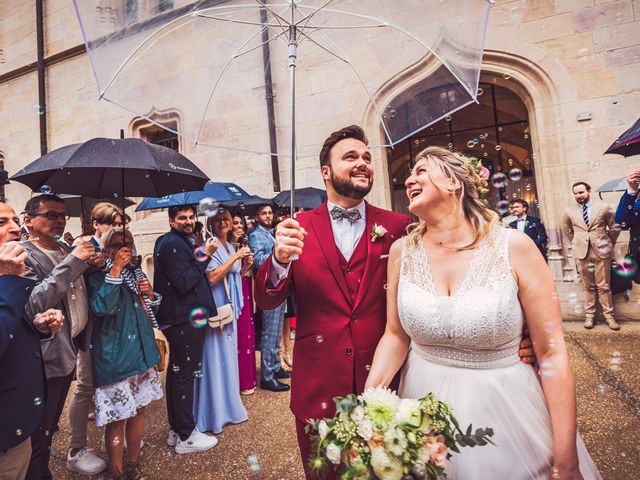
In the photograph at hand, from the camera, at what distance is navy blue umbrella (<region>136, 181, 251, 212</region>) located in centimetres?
452

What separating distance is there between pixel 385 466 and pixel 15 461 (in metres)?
1.92

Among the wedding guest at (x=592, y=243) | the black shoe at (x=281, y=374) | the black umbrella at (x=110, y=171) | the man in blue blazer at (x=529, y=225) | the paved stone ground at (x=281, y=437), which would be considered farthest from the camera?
the man in blue blazer at (x=529, y=225)

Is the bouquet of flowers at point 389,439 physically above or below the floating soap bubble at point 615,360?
above

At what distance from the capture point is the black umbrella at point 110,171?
2.71 meters

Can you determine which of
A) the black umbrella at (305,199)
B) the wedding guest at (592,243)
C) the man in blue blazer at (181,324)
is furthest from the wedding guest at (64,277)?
the wedding guest at (592,243)

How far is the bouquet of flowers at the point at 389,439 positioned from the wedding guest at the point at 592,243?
613cm

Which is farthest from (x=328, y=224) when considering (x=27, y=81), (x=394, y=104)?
(x=27, y=81)

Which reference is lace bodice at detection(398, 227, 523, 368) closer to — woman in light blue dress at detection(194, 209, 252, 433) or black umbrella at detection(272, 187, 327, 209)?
Answer: woman in light blue dress at detection(194, 209, 252, 433)

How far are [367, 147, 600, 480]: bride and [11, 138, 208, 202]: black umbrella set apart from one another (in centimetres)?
199

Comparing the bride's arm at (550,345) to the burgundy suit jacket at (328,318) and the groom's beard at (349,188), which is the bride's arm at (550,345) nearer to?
the burgundy suit jacket at (328,318)

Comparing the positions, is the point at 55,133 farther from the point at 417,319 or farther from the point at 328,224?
the point at 417,319

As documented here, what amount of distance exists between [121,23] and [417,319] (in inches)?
84.2

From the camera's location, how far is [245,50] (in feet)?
7.81

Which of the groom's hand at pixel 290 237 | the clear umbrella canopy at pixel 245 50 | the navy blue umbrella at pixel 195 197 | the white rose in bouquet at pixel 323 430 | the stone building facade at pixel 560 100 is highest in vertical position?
the stone building facade at pixel 560 100
